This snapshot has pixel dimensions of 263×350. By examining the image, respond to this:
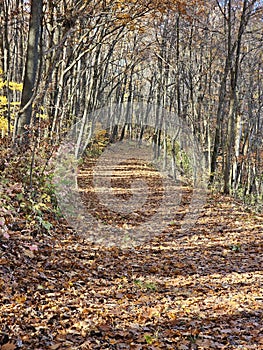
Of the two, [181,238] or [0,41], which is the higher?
[0,41]

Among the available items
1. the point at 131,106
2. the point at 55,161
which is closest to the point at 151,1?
the point at 55,161

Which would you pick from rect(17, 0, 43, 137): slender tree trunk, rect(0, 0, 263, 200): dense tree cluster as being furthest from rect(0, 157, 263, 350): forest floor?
rect(0, 0, 263, 200): dense tree cluster

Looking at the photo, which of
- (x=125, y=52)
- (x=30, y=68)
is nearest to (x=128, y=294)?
(x=30, y=68)

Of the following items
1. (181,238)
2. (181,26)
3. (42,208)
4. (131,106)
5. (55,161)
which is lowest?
(181,238)

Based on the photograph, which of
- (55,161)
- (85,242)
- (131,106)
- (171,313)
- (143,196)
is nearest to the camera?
(171,313)

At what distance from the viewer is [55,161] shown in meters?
9.59

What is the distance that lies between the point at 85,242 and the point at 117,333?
11.3ft

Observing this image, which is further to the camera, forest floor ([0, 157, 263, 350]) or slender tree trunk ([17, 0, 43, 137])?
slender tree trunk ([17, 0, 43, 137])

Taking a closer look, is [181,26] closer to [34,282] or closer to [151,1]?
[151,1]

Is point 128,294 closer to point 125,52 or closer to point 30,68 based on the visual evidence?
point 30,68

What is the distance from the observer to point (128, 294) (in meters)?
5.44

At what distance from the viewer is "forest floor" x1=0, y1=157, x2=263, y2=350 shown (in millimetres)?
→ 4105

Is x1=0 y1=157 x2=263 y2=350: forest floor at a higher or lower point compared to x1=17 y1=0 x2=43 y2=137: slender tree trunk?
lower

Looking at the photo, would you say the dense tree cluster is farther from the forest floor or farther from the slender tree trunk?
the forest floor
